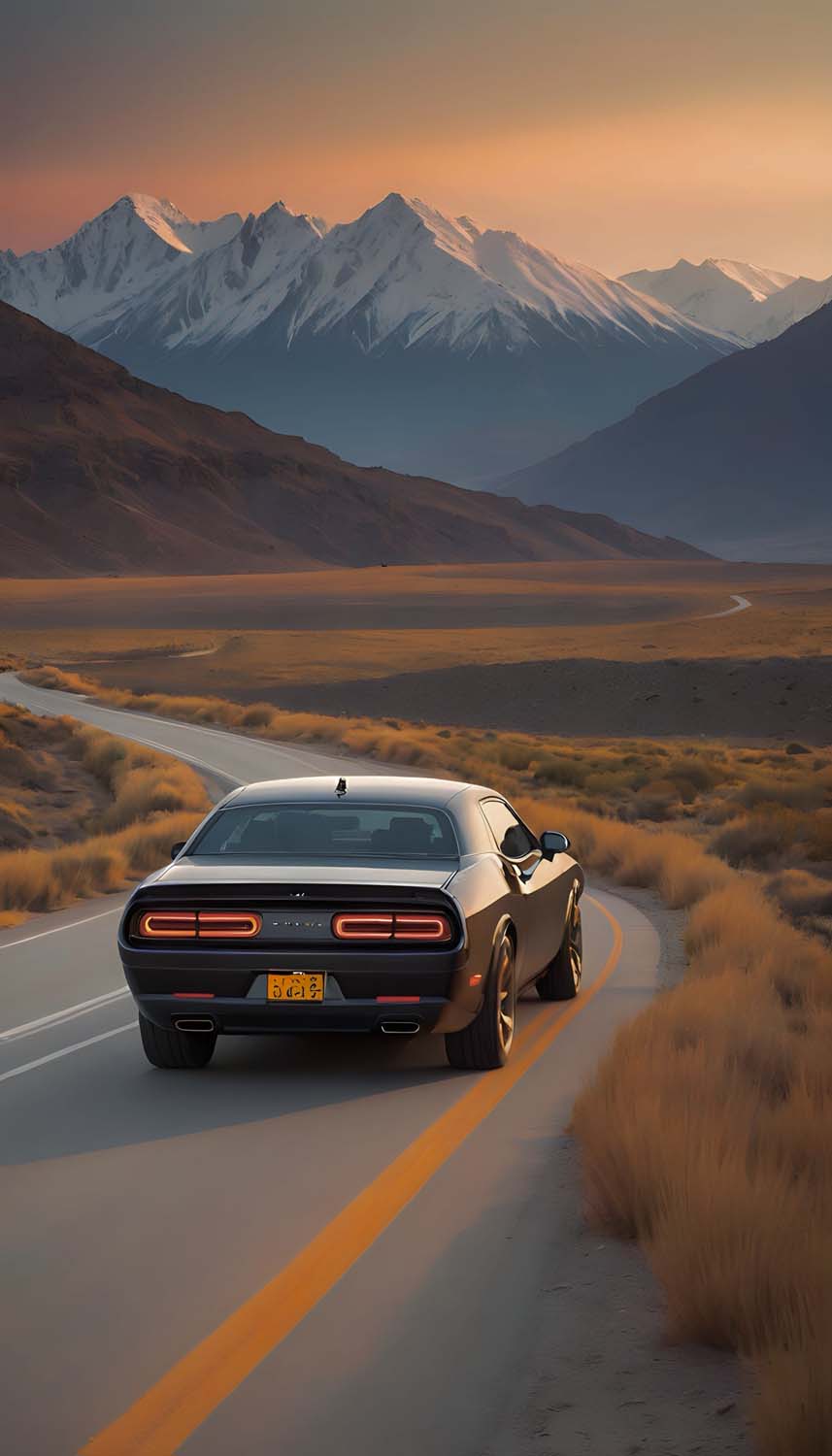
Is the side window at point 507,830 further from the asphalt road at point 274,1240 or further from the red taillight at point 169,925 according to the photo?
the red taillight at point 169,925

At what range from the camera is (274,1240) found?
6.54 m

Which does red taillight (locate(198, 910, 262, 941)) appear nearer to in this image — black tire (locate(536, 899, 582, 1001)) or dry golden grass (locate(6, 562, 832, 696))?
black tire (locate(536, 899, 582, 1001))

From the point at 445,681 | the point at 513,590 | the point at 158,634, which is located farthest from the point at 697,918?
the point at 513,590

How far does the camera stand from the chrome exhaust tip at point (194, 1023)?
9.24m

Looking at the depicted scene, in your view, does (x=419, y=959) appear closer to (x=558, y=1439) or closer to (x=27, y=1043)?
(x=27, y=1043)

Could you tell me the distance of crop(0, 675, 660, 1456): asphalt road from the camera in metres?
4.92

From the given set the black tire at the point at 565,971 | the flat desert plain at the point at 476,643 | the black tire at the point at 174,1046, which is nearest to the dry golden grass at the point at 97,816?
the black tire at the point at 565,971

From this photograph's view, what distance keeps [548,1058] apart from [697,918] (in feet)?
18.3

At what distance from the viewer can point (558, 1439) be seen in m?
4.69

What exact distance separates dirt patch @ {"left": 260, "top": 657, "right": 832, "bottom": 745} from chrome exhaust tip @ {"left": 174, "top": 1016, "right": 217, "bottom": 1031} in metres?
51.4

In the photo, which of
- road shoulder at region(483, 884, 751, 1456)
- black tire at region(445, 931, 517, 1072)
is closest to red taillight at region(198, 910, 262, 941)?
black tire at region(445, 931, 517, 1072)

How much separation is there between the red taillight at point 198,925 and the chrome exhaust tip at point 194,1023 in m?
0.37

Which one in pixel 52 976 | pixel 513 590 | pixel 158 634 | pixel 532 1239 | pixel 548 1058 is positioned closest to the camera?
pixel 532 1239

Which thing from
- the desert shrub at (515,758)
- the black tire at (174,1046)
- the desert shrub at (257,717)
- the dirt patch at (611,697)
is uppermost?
the black tire at (174,1046)
